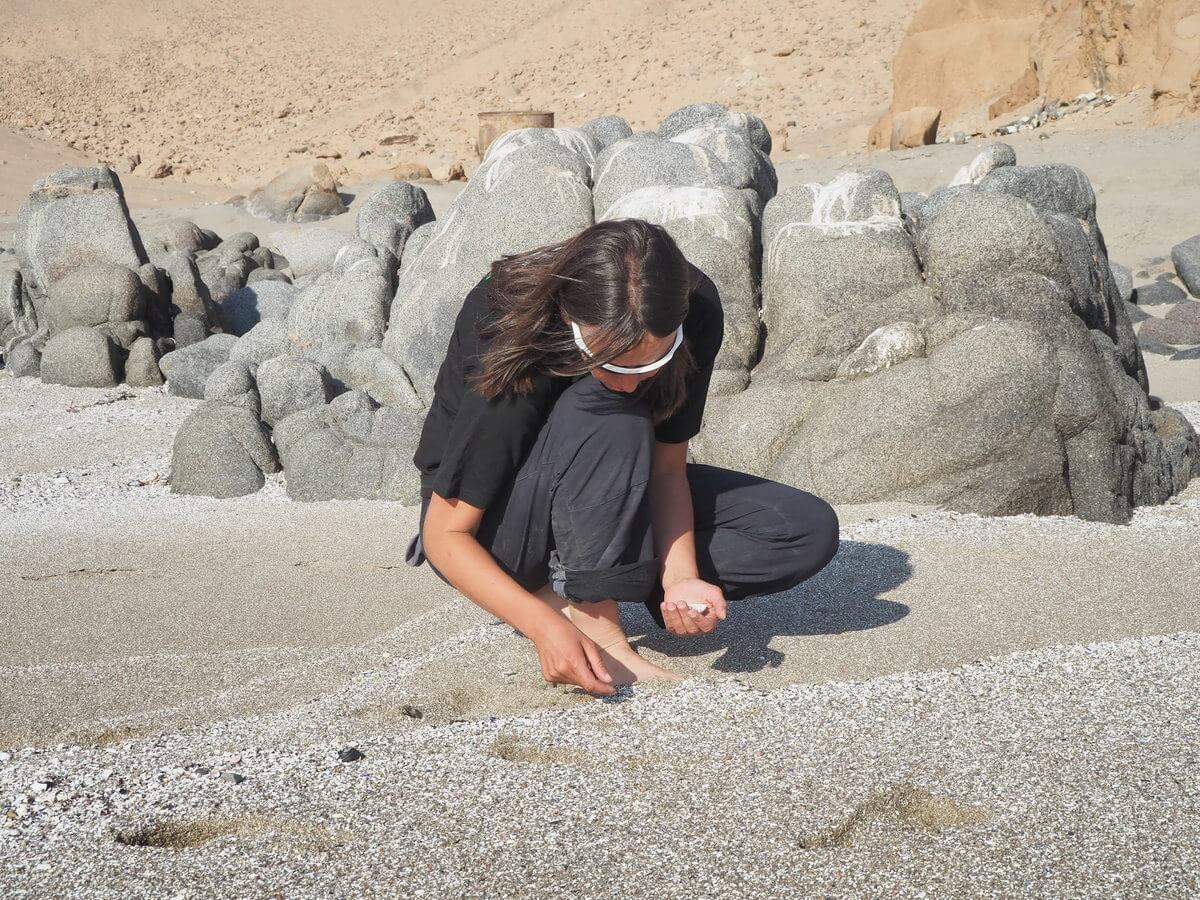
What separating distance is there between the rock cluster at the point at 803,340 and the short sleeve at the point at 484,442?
81.5 inches

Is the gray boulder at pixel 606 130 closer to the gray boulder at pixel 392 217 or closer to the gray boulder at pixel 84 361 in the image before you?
the gray boulder at pixel 392 217

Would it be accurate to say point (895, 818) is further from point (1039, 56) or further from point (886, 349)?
point (1039, 56)

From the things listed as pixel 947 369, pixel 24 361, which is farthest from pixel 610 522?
pixel 24 361

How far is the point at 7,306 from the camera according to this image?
862 cm

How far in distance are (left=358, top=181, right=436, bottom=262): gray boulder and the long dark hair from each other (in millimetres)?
5373

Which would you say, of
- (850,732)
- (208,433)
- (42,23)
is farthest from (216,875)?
(42,23)

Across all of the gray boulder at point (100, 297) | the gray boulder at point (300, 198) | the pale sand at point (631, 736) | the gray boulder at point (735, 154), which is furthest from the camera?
the gray boulder at point (300, 198)

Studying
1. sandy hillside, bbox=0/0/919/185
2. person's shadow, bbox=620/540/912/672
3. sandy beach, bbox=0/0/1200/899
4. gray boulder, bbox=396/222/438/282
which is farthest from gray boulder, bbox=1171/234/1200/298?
sandy hillside, bbox=0/0/919/185

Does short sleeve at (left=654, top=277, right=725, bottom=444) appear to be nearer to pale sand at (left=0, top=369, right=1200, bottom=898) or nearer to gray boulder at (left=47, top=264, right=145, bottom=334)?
pale sand at (left=0, top=369, right=1200, bottom=898)

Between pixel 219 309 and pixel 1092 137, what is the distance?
938 cm

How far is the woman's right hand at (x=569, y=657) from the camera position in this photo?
88.5 inches

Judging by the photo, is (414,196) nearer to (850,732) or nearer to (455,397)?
(455,397)

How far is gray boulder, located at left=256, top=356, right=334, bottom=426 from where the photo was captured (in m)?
5.83

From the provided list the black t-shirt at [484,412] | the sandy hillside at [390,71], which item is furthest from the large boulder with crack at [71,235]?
the sandy hillside at [390,71]
